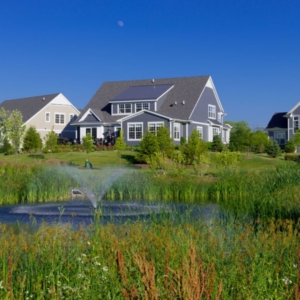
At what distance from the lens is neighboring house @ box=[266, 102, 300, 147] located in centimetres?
6366

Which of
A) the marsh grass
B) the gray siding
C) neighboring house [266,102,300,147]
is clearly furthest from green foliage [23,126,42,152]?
the marsh grass

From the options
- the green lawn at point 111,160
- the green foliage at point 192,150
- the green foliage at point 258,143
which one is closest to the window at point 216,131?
the green foliage at point 258,143

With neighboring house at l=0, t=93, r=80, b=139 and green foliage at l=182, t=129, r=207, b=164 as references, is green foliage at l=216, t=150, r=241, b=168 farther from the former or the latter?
neighboring house at l=0, t=93, r=80, b=139

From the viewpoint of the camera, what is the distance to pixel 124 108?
173 ft

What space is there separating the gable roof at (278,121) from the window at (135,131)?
2522 cm

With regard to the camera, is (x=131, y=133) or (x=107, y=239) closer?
(x=107, y=239)

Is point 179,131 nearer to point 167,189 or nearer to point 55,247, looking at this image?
point 167,189

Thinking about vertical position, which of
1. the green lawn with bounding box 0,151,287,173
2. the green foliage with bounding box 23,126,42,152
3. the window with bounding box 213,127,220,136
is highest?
the window with bounding box 213,127,220,136

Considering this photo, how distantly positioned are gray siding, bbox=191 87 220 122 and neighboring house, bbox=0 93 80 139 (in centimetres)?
1627

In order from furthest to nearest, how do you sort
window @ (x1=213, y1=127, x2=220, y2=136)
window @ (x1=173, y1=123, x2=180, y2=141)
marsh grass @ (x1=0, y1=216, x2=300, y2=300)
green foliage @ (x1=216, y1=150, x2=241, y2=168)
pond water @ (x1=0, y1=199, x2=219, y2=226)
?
window @ (x1=213, y1=127, x2=220, y2=136), window @ (x1=173, y1=123, x2=180, y2=141), green foliage @ (x1=216, y1=150, x2=241, y2=168), pond water @ (x1=0, y1=199, x2=219, y2=226), marsh grass @ (x1=0, y1=216, x2=300, y2=300)

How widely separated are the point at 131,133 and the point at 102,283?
44953mm

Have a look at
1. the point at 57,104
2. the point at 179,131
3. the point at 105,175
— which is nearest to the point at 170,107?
the point at 179,131

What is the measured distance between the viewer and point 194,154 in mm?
35469

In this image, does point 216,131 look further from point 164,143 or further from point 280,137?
point 164,143
